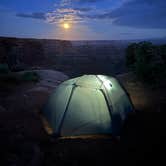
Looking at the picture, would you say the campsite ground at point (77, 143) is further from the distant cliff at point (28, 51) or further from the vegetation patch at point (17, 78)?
the distant cliff at point (28, 51)

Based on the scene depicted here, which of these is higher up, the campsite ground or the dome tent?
the dome tent

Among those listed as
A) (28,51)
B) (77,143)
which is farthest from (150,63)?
(28,51)

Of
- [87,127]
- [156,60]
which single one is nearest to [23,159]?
[87,127]

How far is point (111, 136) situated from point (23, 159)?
2239mm

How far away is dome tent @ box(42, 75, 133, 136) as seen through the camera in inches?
199

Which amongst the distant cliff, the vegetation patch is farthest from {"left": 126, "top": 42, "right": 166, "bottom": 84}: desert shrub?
the distant cliff

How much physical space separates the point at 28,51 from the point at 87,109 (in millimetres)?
15811

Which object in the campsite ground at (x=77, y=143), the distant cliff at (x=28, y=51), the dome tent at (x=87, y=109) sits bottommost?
the campsite ground at (x=77, y=143)

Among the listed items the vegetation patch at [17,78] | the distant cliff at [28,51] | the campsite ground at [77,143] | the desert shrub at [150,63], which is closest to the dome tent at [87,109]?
the campsite ground at [77,143]

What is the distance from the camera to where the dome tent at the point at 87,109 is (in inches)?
199

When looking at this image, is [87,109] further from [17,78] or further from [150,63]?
[17,78]

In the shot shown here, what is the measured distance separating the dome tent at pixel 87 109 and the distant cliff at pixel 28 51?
35.9 feet

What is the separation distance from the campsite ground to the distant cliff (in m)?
10.3

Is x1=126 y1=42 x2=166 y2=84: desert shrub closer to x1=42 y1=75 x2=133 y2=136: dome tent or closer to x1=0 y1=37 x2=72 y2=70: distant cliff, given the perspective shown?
x1=42 y1=75 x2=133 y2=136: dome tent
